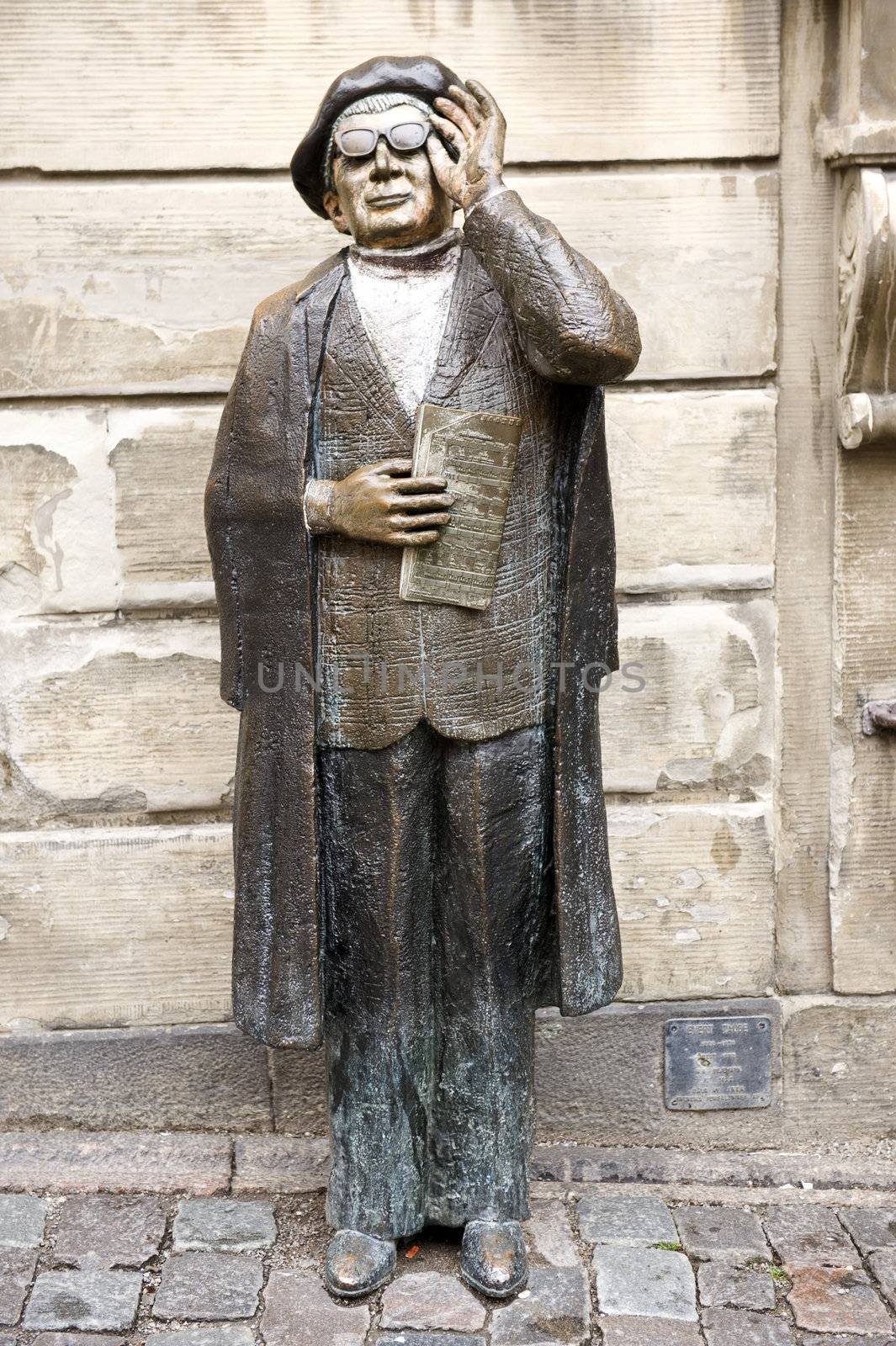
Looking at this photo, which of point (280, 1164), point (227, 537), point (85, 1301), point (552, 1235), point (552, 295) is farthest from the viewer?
point (280, 1164)

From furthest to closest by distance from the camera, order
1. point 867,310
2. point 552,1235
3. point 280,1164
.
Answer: point 280,1164 → point 867,310 → point 552,1235

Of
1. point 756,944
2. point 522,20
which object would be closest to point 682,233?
point 522,20

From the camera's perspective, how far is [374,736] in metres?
2.69

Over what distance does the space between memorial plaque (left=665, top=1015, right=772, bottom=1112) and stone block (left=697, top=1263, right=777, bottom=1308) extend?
24.2 inches

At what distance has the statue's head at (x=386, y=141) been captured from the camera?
2580 mm

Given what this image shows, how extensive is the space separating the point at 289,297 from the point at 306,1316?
6.17ft

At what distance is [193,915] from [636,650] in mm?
1213

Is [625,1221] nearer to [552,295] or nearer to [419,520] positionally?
[419,520]

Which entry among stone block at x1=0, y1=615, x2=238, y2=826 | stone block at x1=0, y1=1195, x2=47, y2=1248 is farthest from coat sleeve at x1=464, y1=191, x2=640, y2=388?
stone block at x1=0, y1=1195, x2=47, y2=1248

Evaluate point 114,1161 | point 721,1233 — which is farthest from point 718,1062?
point 114,1161

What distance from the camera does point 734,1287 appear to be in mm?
2912

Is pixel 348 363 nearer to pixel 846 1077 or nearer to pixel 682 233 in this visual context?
pixel 682 233

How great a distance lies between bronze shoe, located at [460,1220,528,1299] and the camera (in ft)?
9.34

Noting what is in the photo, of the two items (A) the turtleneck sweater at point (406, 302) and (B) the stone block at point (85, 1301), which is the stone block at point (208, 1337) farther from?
(A) the turtleneck sweater at point (406, 302)
